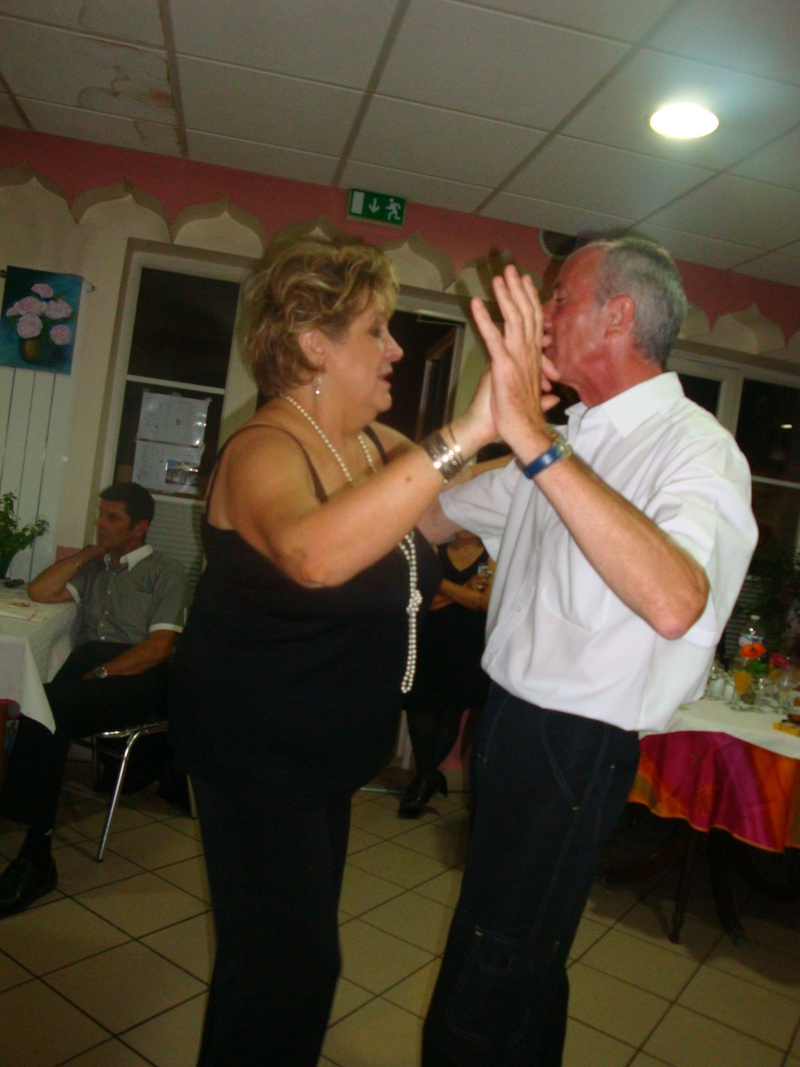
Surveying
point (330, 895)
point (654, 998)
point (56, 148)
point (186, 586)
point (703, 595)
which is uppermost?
point (56, 148)

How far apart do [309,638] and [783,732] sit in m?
2.05

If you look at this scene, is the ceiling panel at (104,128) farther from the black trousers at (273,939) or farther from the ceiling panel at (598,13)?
the black trousers at (273,939)

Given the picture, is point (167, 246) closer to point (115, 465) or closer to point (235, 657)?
point (115, 465)

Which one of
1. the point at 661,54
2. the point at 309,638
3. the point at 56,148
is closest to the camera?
the point at 309,638

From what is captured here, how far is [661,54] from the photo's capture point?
2.60 metres

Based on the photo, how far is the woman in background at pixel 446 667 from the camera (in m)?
3.67

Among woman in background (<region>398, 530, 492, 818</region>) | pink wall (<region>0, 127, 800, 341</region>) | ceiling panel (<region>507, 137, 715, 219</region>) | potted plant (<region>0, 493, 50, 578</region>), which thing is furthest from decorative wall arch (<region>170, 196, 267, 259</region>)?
woman in background (<region>398, 530, 492, 818</region>)

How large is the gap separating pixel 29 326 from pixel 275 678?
3.28m

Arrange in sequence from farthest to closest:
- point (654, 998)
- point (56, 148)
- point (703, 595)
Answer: point (56, 148) → point (654, 998) → point (703, 595)

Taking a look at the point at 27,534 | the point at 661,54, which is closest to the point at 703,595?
the point at 661,54

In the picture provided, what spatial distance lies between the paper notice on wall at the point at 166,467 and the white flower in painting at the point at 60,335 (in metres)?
0.60

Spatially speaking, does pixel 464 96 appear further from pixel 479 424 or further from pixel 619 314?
pixel 479 424

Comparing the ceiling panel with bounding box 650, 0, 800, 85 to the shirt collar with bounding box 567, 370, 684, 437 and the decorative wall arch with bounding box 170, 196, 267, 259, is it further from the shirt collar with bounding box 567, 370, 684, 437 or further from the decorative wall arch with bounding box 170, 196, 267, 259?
the decorative wall arch with bounding box 170, 196, 267, 259

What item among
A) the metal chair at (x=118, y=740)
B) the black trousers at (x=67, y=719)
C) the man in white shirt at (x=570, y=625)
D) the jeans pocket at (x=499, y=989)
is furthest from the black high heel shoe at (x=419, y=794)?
the jeans pocket at (x=499, y=989)
